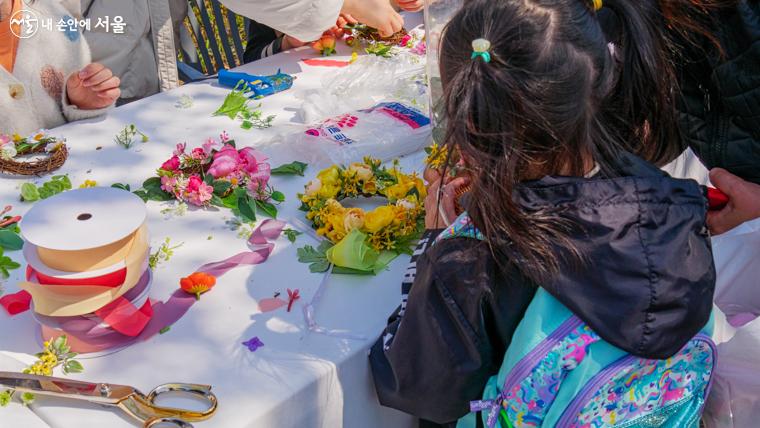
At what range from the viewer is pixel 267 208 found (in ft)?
4.35

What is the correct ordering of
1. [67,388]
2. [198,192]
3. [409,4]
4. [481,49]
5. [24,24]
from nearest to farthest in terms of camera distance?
1. [481,49]
2. [67,388]
3. [198,192]
4. [24,24]
5. [409,4]

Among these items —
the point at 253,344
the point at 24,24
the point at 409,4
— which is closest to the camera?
the point at 253,344

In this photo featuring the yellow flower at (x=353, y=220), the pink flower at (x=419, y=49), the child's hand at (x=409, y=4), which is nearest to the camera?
the yellow flower at (x=353, y=220)

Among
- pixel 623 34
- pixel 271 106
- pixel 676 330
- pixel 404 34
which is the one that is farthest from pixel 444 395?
pixel 404 34

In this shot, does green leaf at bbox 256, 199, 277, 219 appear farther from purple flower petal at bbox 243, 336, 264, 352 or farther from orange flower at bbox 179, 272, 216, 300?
purple flower petal at bbox 243, 336, 264, 352

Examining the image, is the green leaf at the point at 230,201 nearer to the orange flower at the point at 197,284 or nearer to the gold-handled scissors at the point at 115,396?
the orange flower at the point at 197,284

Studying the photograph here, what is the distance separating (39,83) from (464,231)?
1371mm


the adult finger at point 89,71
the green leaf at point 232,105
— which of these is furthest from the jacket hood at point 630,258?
the adult finger at point 89,71

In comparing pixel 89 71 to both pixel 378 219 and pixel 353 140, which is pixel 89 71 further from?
pixel 378 219

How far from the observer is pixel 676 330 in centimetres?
85

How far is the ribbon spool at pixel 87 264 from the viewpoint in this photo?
0.91m

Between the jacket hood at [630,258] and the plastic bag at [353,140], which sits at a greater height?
the jacket hood at [630,258]

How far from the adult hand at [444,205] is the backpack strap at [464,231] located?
14 centimetres

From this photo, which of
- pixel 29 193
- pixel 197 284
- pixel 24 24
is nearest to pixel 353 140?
pixel 197 284
